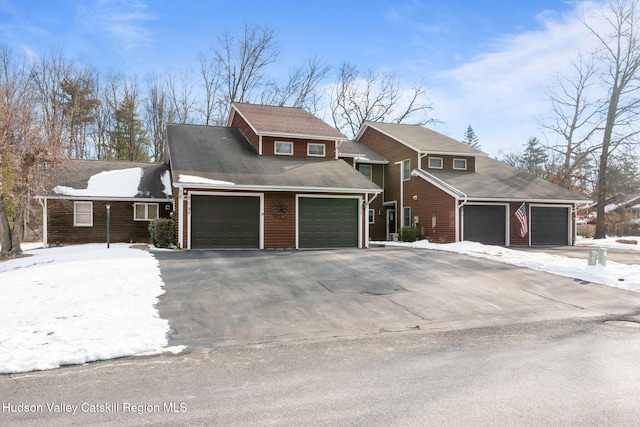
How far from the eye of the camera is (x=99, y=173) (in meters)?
23.3

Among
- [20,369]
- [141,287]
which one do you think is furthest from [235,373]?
[141,287]

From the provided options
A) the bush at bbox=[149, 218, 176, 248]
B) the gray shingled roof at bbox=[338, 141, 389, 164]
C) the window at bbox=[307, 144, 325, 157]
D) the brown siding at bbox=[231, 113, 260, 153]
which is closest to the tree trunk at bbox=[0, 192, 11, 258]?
the bush at bbox=[149, 218, 176, 248]

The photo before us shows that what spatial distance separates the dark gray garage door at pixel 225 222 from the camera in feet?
55.1

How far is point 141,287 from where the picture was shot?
8938 mm

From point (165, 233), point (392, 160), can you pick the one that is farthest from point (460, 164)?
point (165, 233)

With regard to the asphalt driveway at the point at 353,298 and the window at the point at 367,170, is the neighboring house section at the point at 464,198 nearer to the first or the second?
the window at the point at 367,170

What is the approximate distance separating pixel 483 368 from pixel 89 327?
17.9 ft

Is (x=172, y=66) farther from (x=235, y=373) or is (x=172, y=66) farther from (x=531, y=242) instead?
(x=235, y=373)

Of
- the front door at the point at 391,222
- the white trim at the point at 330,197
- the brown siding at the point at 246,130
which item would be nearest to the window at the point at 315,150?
the brown siding at the point at 246,130

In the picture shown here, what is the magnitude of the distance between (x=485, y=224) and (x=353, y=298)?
15663 millimetres

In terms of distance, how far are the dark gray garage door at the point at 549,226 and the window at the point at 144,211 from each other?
65.3 feet

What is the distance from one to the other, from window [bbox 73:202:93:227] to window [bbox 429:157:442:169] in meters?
18.2

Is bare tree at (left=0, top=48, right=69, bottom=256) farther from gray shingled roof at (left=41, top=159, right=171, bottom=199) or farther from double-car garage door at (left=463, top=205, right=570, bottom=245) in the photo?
double-car garage door at (left=463, top=205, right=570, bottom=245)

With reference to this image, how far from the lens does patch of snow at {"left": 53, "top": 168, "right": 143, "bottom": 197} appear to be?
68.5 ft
